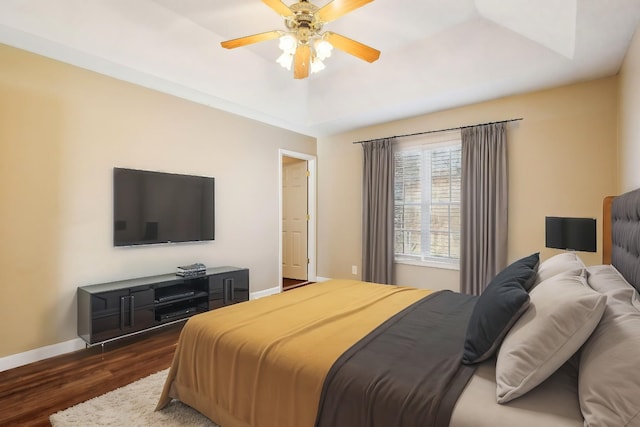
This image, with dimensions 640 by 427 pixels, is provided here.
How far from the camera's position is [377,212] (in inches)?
190

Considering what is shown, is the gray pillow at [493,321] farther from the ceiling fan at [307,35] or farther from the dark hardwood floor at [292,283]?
the dark hardwood floor at [292,283]

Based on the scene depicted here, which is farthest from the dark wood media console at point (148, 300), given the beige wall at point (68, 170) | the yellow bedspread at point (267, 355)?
the yellow bedspread at point (267, 355)

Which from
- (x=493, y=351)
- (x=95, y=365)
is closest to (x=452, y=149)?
(x=493, y=351)

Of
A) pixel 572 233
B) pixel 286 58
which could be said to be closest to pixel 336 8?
pixel 286 58

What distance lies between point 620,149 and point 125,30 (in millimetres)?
4813

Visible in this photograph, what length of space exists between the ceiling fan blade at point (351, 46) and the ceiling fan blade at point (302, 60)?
0.23m

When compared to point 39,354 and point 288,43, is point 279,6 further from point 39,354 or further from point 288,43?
point 39,354

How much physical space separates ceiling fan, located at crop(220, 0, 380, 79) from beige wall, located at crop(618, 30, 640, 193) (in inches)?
76.2

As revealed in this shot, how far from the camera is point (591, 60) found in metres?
2.91

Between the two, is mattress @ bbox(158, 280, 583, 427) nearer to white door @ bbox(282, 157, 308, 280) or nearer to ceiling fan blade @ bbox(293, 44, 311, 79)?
ceiling fan blade @ bbox(293, 44, 311, 79)

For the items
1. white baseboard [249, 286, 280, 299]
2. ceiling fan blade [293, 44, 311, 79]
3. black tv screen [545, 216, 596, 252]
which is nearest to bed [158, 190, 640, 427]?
black tv screen [545, 216, 596, 252]

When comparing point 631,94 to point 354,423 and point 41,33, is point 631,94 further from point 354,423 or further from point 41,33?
point 41,33

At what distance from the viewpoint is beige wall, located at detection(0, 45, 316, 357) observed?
2641mm

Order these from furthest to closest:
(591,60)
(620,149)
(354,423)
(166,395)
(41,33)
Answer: (620,149), (591,60), (41,33), (166,395), (354,423)
